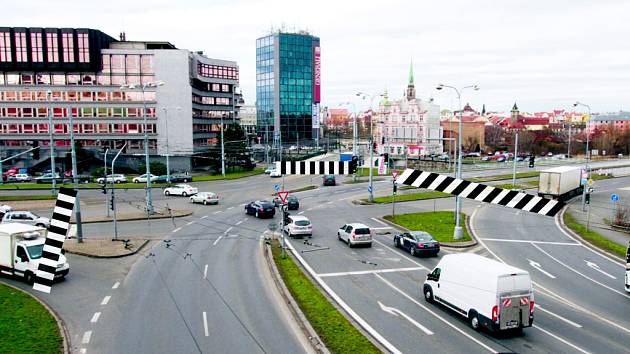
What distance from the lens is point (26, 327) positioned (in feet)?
55.5

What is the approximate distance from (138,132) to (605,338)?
80534mm

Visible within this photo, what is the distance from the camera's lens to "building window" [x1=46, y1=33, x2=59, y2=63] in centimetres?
7914

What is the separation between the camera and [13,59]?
3142 inches

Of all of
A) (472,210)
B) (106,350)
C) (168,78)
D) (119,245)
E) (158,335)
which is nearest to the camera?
A: (106,350)

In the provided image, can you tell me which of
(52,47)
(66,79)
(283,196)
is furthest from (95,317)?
(52,47)

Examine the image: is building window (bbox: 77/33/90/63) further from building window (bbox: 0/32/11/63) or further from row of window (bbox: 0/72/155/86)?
building window (bbox: 0/32/11/63)

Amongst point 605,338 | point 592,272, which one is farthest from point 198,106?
point 605,338

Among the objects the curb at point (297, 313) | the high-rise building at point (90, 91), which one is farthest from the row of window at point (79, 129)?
the curb at point (297, 313)

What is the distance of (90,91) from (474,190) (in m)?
78.7

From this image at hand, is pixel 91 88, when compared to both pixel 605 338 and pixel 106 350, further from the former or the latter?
pixel 605 338

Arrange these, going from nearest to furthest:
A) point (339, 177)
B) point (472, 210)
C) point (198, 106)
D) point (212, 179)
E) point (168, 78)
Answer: point (472, 210)
point (212, 179)
point (339, 177)
point (168, 78)
point (198, 106)

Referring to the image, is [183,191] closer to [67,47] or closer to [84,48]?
[84,48]

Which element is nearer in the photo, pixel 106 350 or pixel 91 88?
pixel 106 350

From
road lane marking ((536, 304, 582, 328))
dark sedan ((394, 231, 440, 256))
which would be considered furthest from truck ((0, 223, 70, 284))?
road lane marking ((536, 304, 582, 328))
